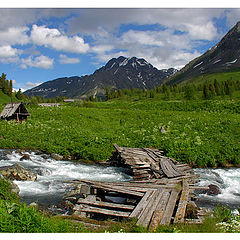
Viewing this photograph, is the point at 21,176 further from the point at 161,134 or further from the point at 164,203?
the point at 161,134

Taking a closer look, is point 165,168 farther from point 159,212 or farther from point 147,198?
point 159,212

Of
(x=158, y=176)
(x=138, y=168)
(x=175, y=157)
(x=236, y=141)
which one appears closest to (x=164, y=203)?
(x=158, y=176)

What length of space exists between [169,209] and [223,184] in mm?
8900

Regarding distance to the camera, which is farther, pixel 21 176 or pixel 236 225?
pixel 21 176

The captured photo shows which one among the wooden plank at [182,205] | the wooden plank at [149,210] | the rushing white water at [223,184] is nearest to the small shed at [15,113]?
the rushing white water at [223,184]

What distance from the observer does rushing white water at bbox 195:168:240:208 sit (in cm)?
1339

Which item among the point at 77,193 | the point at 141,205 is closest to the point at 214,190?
the point at 141,205

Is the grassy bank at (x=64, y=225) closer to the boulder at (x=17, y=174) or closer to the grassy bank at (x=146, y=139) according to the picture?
the boulder at (x=17, y=174)

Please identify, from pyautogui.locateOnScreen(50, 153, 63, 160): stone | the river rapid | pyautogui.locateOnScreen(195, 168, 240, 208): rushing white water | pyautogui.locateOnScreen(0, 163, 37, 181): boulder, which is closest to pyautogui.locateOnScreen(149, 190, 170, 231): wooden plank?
the river rapid

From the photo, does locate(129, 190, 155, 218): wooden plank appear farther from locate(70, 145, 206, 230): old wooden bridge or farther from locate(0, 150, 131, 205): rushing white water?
locate(0, 150, 131, 205): rushing white water

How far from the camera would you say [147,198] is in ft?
35.6

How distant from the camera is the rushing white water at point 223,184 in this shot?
13385mm

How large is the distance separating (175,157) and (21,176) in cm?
1352

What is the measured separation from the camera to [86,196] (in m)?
12.0
